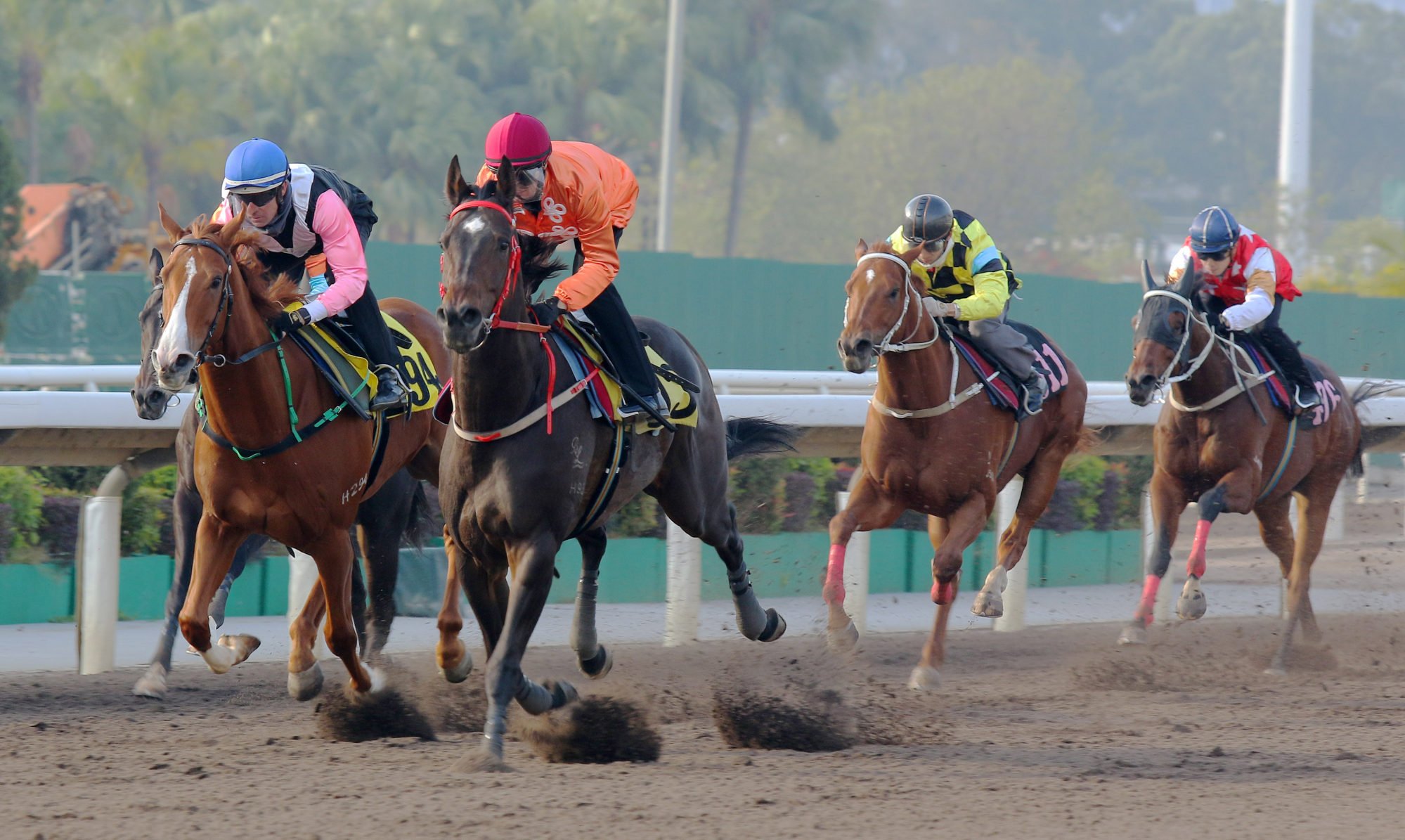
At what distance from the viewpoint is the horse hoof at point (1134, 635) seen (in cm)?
764

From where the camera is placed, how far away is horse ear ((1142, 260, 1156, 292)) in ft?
26.5

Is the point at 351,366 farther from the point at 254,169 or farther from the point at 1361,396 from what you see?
the point at 1361,396

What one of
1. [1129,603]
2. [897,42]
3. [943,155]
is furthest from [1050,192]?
[1129,603]

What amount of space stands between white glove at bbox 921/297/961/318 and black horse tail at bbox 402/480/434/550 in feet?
7.34

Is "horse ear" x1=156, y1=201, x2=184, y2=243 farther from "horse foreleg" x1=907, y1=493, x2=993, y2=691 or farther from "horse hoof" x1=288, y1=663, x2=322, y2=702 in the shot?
"horse foreleg" x1=907, y1=493, x2=993, y2=691

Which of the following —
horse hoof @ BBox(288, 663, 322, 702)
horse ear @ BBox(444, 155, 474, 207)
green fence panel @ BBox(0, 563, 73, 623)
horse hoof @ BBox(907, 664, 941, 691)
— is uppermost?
horse ear @ BBox(444, 155, 474, 207)

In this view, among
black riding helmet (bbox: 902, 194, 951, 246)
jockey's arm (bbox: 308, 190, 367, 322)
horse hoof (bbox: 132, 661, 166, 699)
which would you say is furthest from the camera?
black riding helmet (bbox: 902, 194, 951, 246)

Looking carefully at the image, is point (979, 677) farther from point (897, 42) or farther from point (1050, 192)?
point (897, 42)

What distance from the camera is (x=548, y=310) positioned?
5.20m

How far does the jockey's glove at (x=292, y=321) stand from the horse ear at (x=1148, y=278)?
4.23m

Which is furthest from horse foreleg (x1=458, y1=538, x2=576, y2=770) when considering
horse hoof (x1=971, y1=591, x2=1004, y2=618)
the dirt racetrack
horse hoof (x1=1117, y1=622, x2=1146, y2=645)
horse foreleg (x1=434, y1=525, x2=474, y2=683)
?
horse hoof (x1=1117, y1=622, x2=1146, y2=645)

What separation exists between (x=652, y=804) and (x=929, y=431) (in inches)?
115

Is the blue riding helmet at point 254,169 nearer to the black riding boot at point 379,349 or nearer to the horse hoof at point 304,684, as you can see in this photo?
the black riding boot at point 379,349

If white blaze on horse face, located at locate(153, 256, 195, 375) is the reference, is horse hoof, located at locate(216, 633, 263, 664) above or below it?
below
